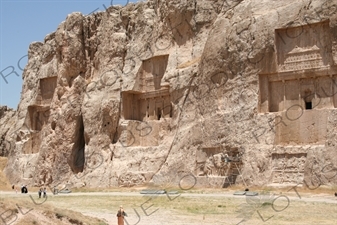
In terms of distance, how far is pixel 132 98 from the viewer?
158ft

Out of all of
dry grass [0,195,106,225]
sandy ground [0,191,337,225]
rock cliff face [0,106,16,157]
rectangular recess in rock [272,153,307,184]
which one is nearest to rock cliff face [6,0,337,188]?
rectangular recess in rock [272,153,307,184]

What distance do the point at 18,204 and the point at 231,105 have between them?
22528mm

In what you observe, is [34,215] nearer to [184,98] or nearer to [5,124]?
[184,98]

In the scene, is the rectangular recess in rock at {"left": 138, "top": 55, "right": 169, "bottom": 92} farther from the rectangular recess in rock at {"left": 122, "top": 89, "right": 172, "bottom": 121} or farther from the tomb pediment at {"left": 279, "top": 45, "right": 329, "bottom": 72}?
the tomb pediment at {"left": 279, "top": 45, "right": 329, "bottom": 72}

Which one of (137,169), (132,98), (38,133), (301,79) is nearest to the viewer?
(301,79)

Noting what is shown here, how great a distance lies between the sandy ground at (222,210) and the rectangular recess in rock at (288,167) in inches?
113

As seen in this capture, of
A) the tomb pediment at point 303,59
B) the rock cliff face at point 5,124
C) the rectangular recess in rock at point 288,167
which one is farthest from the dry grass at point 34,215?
the rock cliff face at point 5,124

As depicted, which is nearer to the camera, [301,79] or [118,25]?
[301,79]

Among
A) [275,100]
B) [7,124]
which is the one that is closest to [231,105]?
[275,100]

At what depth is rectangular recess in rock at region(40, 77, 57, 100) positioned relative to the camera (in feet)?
185

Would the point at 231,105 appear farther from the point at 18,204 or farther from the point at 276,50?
the point at 18,204

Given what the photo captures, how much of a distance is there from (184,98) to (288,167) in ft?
35.3

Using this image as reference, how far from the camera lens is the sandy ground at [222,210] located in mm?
21406

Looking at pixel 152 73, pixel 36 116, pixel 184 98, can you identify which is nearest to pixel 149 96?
pixel 152 73
